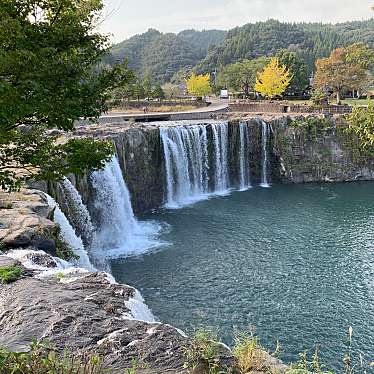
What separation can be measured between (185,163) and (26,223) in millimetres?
21456

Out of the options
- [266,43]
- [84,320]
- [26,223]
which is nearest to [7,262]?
[26,223]

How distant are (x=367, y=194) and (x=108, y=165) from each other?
20.3 meters

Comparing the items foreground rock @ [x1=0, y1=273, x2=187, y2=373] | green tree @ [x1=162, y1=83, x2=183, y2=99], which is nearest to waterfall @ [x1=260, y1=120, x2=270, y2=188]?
foreground rock @ [x1=0, y1=273, x2=187, y2=373]

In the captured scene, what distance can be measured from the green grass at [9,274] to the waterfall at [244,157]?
93.3 feet

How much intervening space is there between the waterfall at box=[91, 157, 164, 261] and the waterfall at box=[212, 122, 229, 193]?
10772 millimetres

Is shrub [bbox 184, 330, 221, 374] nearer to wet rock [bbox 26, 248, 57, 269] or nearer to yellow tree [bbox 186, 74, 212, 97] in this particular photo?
wet rock [bbox 26, 248, 57, 269]

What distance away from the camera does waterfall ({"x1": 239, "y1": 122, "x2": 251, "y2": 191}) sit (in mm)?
37500

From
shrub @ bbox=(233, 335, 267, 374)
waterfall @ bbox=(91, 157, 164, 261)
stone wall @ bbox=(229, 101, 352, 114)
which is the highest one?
stone wall @ bbox=(229, 101, 352, 114)

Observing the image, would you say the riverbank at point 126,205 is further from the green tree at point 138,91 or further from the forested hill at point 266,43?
the forested hill at point 266,43

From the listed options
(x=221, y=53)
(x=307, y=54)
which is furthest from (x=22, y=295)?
(x=221, y=53)

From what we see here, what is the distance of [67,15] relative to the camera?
308 inches

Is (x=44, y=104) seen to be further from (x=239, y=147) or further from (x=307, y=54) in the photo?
(x=307, y=54)

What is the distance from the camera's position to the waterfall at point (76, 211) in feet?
63.2

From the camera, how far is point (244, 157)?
37.8m
